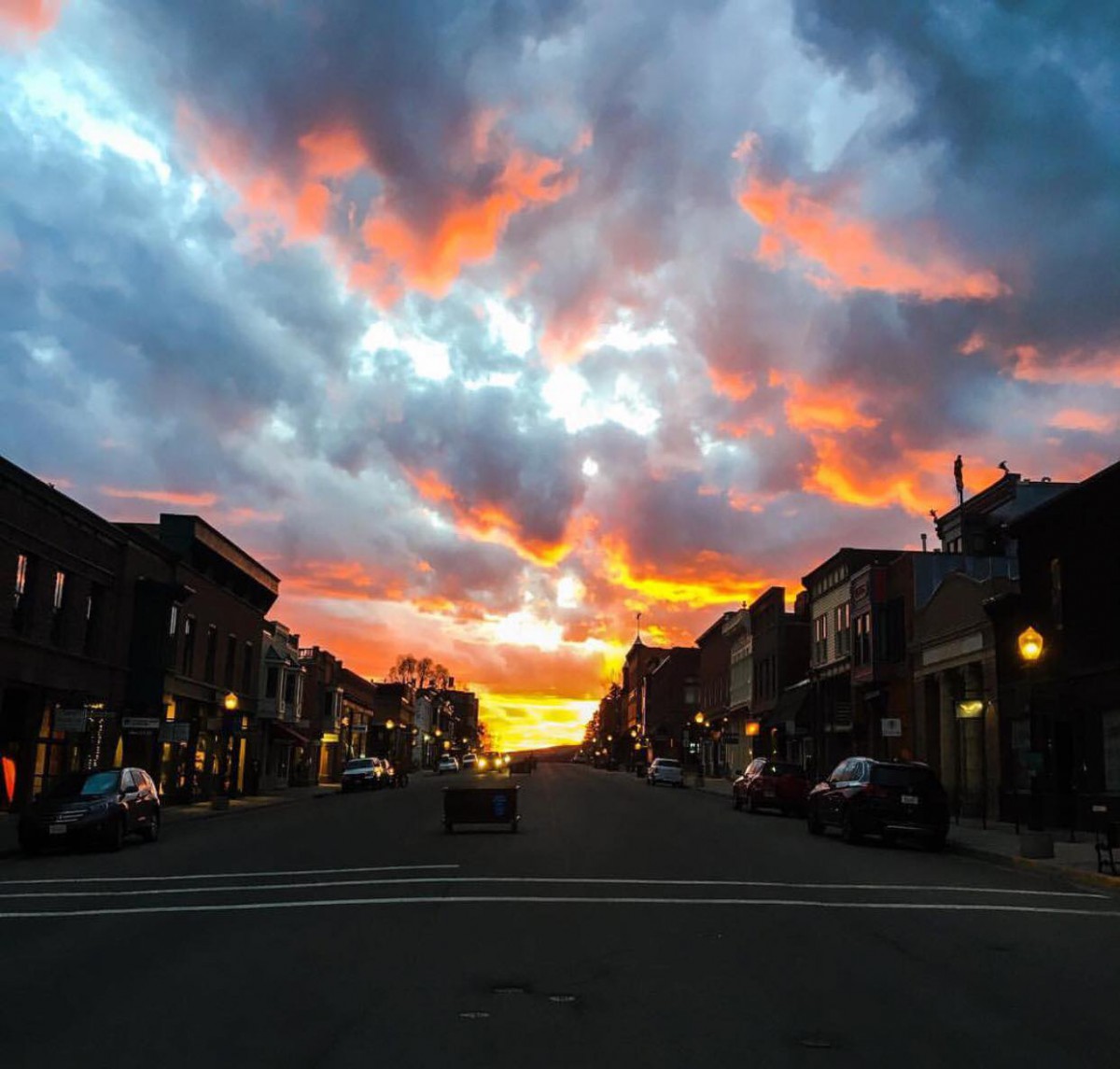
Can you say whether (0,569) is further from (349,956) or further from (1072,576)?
(1072,576)

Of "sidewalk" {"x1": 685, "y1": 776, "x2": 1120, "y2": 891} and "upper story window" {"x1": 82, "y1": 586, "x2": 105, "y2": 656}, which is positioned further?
"upper story window" {"x1": 82, "y1": 586, "x2": 105, "y2": 656}

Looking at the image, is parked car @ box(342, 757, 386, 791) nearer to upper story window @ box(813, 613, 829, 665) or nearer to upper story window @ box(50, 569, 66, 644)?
upper story window @ box(813, 613, 829, 665)

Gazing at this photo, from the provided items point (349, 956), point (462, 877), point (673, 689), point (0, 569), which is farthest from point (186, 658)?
point (673, 689)

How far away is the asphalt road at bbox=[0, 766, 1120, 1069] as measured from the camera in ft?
23.2

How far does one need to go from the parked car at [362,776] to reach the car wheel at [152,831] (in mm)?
31936

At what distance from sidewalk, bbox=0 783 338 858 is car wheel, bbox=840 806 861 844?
53.7ft

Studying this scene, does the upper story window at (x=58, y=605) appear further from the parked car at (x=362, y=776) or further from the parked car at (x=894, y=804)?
the parked car at (x=362, y=776)

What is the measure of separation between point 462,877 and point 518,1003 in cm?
812

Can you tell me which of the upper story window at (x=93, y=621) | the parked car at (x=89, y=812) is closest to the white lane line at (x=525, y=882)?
the parked car at (x=89, y=812)

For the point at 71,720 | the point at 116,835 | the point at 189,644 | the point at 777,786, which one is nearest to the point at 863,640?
the point at 777,786

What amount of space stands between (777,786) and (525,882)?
21.5 m

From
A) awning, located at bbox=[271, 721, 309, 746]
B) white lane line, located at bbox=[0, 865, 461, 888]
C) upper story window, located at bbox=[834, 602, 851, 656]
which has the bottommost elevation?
white lane line, located at bbox=[0, 865, 461, 888]

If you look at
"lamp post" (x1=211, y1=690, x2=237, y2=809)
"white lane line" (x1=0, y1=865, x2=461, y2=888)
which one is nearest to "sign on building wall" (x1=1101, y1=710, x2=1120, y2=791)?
"white lane line" (x1=0, y1=865, x2=461, y2=888)

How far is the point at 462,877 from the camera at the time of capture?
52.5 feet
